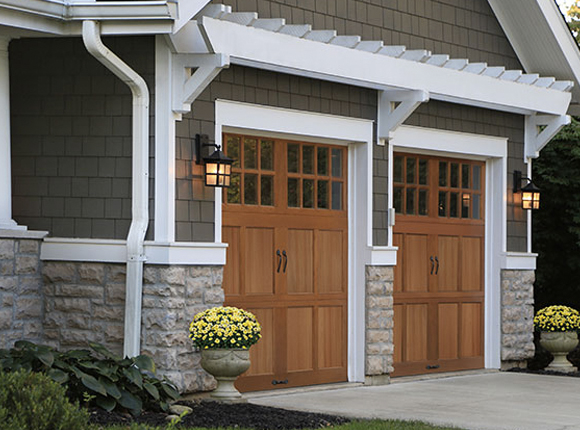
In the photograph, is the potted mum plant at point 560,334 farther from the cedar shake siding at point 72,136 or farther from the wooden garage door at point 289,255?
the cedar shake siding at point 72,136

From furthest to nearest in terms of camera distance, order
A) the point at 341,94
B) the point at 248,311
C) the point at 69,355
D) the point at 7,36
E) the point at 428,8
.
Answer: the point at 428,8
the point at 341,94
the point at 248,311
the point at 7,36
the point at 69,355

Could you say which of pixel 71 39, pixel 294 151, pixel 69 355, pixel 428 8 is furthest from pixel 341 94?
pixel 69 355

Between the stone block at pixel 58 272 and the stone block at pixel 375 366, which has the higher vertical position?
the stone block at pixel 58 272

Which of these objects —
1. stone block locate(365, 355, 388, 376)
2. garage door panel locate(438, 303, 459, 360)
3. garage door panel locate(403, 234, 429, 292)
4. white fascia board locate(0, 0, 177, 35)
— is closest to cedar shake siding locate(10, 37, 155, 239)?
white fascia board locate(0, 0, 177, 35)

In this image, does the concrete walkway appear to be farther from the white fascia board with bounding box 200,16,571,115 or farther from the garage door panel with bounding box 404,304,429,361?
the white fascia board with bounding box 200,16,571,115

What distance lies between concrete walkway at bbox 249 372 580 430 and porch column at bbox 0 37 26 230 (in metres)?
2.50

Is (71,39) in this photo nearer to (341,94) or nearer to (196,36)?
(196,36)

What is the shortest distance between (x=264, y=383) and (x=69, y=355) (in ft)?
7.47

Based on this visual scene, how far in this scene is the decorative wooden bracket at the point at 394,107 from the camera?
10.7 meters

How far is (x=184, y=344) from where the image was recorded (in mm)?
8883

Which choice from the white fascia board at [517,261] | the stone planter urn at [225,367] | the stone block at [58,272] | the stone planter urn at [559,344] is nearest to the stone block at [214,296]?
the stone planter urn at [225,367]

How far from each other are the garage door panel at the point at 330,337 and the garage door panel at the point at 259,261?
30.9 inches

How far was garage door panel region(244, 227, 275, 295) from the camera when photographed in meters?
9.86

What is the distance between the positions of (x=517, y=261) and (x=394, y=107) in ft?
9.00
